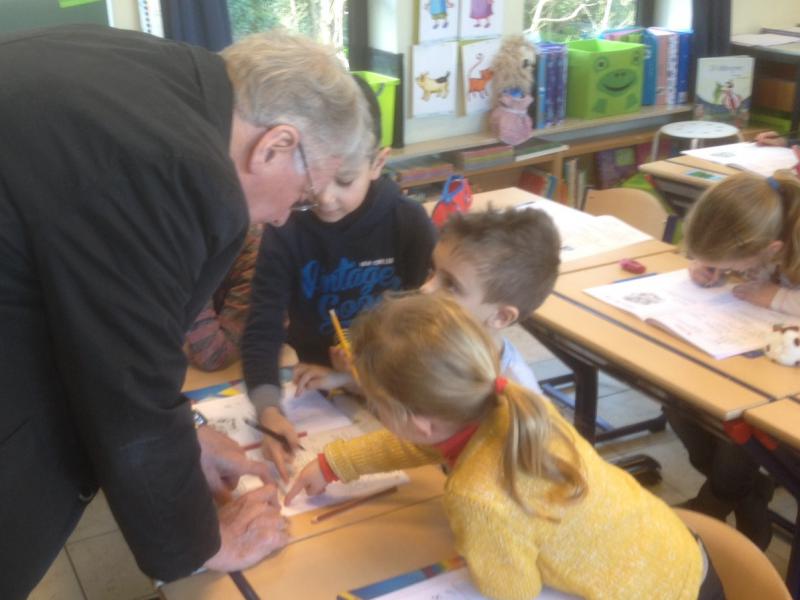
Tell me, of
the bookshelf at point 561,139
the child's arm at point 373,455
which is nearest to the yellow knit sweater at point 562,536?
the child's arm at point 373,455

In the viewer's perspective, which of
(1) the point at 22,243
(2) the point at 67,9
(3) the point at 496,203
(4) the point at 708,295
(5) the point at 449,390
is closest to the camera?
(1) the point at 22,243

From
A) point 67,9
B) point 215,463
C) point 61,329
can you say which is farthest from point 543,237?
point 67,9

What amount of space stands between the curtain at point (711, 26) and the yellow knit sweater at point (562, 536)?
410cm

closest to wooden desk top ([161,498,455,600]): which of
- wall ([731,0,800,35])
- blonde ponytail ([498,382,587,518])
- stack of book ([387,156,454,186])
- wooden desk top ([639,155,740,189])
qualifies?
blonde ponytail ([498,382,587,518])

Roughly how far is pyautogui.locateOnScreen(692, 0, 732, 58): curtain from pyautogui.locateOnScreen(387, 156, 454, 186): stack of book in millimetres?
1666

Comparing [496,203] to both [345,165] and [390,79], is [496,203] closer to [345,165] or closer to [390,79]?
[390,79]

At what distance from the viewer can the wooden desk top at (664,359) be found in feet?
5.56

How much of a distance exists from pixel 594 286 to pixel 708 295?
0.28 metres

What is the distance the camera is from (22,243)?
88 centimetres

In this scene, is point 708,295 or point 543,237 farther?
point 708,295

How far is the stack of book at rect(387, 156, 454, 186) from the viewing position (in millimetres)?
3960

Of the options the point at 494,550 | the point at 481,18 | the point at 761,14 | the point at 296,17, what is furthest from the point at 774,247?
the point at 761,14

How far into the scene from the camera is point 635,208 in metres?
2.87

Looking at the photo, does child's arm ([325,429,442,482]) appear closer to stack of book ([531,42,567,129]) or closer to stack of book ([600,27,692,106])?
stack of book ([531,42,567,129])
